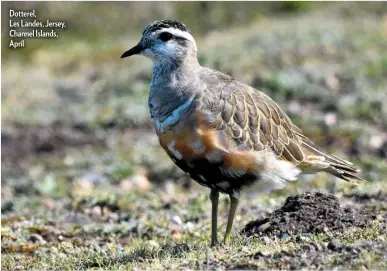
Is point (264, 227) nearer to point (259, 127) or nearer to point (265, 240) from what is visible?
point (265, 240)

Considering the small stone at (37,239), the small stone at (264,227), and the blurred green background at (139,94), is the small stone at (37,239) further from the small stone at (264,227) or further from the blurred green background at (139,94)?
the small stone at (264,227)

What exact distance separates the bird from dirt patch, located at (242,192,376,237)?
34cm

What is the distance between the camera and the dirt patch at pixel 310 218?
822cm

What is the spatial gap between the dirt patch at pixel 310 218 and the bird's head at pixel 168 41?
2.05 metres

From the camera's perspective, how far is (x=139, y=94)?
782 inches

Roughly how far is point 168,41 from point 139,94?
11.2 metres

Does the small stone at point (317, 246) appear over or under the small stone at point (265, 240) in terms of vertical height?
over

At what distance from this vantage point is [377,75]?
Answer: 19.1 metres

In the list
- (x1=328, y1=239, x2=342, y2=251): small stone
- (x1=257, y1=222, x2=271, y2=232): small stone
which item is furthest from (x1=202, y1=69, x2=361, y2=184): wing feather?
(x1=328, y1=239, x2=342, y2=251): small stone

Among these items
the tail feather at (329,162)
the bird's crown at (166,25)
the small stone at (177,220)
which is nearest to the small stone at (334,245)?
the tail feather at (329,162)

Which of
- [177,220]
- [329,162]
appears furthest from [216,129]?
[177,220]

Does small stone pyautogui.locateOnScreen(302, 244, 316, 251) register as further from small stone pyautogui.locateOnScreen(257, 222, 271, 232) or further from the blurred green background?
the blurred green background

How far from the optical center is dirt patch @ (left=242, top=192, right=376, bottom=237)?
27.0 ft

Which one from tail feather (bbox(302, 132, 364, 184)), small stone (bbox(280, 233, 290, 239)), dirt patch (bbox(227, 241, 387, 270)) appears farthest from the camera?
tail feather (bbox(302, 132, 364, 184))
